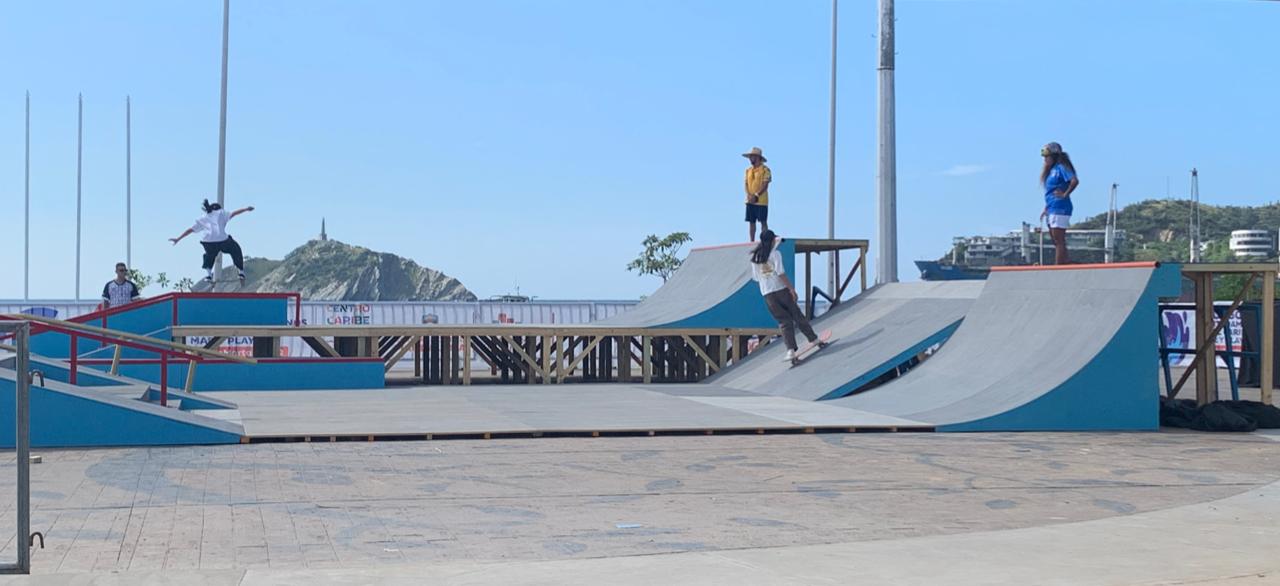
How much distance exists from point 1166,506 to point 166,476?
23.5 feet

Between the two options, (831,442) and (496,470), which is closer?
(496,470)

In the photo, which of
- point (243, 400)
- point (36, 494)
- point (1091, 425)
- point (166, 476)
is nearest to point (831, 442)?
point (1091, 425)

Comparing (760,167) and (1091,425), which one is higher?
(760,167)

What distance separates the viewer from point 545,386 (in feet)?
66.3

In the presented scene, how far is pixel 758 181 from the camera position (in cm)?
2052

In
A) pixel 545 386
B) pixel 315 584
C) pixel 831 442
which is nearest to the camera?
pixel 315 584

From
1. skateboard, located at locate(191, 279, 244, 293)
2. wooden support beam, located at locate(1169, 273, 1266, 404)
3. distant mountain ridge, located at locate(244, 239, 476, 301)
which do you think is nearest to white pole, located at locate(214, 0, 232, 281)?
skateboard, located at locate(191, 279, 244, 293)

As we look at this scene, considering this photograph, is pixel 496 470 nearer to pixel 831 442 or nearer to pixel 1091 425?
pixel 831 442

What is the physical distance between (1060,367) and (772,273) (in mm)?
4869

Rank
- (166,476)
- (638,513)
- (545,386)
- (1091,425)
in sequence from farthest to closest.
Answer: (545,386) < (1091,425) < (166,476) < (638,513)

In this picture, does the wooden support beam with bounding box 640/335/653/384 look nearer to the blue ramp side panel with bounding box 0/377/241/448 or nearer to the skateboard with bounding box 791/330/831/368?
the skateboard with bounding box 791/330/831/368

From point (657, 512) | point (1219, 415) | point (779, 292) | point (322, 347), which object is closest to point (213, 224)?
point (322, 347)

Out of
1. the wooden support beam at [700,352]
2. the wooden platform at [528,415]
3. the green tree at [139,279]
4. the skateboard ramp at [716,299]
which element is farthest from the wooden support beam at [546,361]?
the green tree at [139,279]

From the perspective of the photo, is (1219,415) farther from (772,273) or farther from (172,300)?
(172,300)
